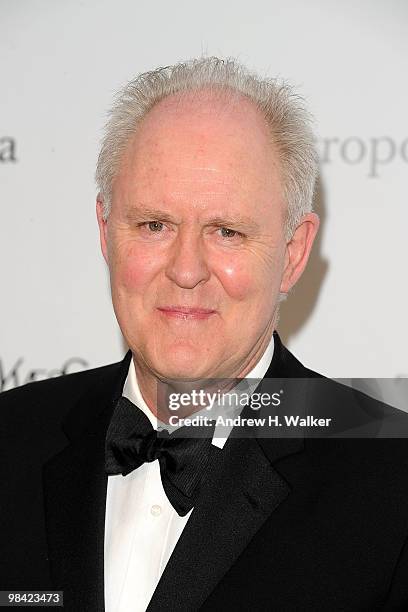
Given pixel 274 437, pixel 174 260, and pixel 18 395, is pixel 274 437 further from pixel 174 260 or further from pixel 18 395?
pixel 18 395

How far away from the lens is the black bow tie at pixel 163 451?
1.69 m

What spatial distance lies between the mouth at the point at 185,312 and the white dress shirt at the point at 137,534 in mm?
227

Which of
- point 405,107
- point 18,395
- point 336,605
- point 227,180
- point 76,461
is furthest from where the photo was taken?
point 405,107

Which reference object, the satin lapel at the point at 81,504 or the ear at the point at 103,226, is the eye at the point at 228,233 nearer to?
the ear at the point at 103,226

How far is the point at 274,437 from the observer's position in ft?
5.68

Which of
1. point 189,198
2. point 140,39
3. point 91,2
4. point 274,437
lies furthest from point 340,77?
point 274,437

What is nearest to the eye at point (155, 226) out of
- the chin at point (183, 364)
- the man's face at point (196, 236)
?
the man's face at point (196, 236)

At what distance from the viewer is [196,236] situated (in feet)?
5.43

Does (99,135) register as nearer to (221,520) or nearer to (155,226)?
(155,226)

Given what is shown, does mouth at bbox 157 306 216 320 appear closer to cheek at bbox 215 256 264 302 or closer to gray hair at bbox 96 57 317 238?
cheek at bbox 215 256 264 302

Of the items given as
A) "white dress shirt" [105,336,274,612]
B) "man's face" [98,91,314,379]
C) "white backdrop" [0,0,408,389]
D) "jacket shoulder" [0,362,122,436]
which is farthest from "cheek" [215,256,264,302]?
"white backdrop" [0,0,408,389]

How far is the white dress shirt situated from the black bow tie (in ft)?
0.13

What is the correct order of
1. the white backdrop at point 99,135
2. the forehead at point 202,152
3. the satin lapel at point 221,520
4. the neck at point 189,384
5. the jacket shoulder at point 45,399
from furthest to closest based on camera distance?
the white backdrop at point 99,135, the jacket shoulder at point 45,399, the neck at point 189,384, the forehead at point 202,152, the satin lapel at point 221,520

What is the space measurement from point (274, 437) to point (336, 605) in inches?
12.6
